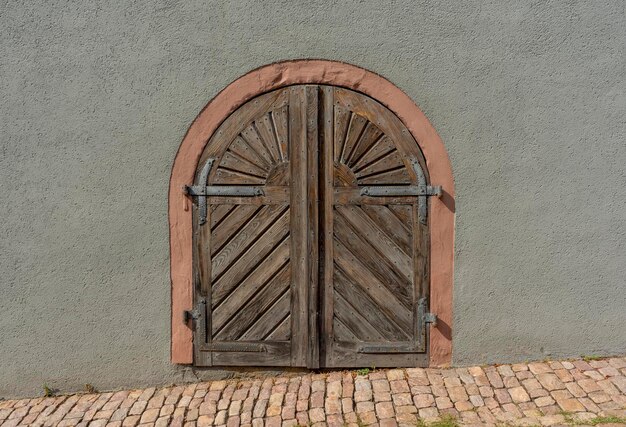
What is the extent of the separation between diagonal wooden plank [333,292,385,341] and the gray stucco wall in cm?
66

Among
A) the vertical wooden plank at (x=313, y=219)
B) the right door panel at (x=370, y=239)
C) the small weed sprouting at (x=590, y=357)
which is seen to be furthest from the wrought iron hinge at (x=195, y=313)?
the small weed sprouting at (x=590, y=357)

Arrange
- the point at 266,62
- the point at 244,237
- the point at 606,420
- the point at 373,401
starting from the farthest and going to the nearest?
the point at 244,237
the point at 266,62
the point at 373,401
the point at 606,420

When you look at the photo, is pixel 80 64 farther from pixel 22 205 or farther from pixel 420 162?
pixel 420 162

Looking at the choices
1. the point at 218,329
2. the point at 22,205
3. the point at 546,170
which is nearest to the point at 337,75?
the point at 546,170

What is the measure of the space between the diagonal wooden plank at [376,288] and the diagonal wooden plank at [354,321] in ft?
0.55

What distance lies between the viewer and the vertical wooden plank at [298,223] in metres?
4.17

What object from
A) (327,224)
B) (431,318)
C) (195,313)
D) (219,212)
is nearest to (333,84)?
(327,224)

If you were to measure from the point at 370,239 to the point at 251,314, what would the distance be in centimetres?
111

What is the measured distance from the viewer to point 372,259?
425 centimetres

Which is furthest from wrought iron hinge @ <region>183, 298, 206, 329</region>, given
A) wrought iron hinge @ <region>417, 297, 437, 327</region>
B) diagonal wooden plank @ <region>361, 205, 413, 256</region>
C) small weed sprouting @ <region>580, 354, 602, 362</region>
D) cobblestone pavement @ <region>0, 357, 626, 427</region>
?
small weed sprouting @ <region>580, 354, 602, 362</region>

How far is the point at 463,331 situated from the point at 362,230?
112cm

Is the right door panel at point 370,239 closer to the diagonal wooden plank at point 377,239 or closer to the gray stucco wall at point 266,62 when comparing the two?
the diagonal wooden plank at point 377,239

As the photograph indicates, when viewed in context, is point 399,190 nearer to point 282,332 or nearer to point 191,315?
point 282,332

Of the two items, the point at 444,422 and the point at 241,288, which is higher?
the point at 241,288
